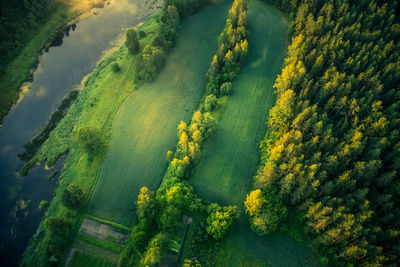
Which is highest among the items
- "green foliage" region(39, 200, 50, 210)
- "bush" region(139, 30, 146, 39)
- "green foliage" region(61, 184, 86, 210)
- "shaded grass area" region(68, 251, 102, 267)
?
"bush" region(139, 30, 146, 39)

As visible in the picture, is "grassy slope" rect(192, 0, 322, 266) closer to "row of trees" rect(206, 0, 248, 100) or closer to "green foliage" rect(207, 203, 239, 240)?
"row of trees" rect(206, 0, 248, 100)

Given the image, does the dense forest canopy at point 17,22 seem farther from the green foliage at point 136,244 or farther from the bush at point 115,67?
the green foliage at point 136,244

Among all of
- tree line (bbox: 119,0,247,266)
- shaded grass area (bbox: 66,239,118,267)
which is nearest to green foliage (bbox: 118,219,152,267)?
tree line (bbox: 119,0,247,266)

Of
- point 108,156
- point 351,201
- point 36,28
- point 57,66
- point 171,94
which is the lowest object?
point 351,201

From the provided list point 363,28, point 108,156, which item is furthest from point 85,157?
point 363,28

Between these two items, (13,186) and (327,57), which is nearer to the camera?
(13,186)

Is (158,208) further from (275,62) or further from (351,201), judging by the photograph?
(275,62)
